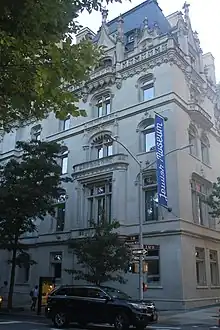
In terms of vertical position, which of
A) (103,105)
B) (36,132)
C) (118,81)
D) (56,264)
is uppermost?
(118,81)

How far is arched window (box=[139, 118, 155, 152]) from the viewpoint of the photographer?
2933 centimetres

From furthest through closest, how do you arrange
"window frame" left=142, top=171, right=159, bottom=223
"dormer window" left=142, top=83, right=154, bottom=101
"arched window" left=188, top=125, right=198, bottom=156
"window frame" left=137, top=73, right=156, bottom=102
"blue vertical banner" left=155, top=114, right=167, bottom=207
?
"arched window" left=188, top=125, right=198, bottom=156 → "dormer window" left=142, top=83, right=154, bottom=101 → "window frame" left=137, top=73, right=156, bottom=102 → "window frame" left=142, top=171, right=159, bottom=223 → "blue vertical banner" left=155, top=114, right=167, bottom=207

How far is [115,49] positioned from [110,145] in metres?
9.09

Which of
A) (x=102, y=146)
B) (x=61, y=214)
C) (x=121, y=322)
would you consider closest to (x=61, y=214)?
(x=61, y=214)

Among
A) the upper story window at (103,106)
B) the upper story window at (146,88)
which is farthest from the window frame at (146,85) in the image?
the upper story window at (103,106)

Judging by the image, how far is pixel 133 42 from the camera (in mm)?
34188

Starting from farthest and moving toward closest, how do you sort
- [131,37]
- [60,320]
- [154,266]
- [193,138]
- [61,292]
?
[131,37] → [193,138] → [154,266] → [61,292] → [60,320]

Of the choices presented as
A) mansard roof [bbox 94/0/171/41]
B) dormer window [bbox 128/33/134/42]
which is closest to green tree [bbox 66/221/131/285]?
dormer window [bbox 128/33/134/42]

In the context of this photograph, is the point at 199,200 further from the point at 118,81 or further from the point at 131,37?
the point at 131,37

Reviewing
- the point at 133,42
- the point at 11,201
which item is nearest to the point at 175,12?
the point at 133,42

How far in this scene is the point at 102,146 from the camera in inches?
1275

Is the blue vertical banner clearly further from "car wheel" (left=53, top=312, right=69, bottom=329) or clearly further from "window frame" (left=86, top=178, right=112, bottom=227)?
"car wheel" (left=53, top=312, right=69, bottom=329)

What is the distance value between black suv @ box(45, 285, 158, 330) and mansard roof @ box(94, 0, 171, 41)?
24542 mm

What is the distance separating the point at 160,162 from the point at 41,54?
18867mm
